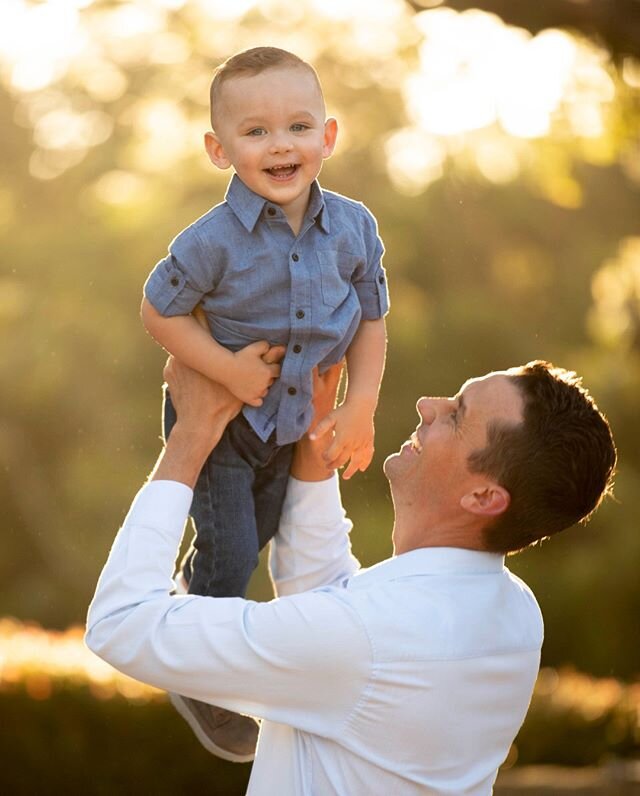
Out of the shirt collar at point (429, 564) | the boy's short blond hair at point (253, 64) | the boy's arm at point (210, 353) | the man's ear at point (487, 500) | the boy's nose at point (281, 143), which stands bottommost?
the shirt collar at point (429, 564)

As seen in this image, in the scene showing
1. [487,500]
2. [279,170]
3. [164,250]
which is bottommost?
[487,500]

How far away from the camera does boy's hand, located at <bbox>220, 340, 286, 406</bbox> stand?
2766 mm

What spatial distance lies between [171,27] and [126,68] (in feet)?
12.7

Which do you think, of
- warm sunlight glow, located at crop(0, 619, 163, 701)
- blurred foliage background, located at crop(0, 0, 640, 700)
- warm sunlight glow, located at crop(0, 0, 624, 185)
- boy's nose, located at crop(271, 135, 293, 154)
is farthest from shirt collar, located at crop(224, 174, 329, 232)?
blurred foliage background, located at crop(0, 0, 640, 700)

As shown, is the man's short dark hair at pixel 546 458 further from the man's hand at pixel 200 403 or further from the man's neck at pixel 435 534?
the man's hand at pixel 200 403

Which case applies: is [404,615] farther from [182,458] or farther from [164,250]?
[164,250]

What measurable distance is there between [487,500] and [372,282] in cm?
56

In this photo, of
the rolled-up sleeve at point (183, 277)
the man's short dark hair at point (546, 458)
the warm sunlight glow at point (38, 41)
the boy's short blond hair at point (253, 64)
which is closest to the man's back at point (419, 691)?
the man's short dark hair at point (546, 458)

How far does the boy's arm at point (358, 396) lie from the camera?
295 centimetres

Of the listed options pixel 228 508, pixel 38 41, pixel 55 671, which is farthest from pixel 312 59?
pixel 228 508

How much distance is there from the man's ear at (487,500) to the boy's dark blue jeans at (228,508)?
0.48 metres

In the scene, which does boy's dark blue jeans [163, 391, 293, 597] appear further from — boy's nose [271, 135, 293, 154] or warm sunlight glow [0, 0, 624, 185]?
warm sunlight glow [0, 0, 624, 185]

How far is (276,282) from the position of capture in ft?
9.07

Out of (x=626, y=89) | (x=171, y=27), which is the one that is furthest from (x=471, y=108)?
(x=626, y=89)
